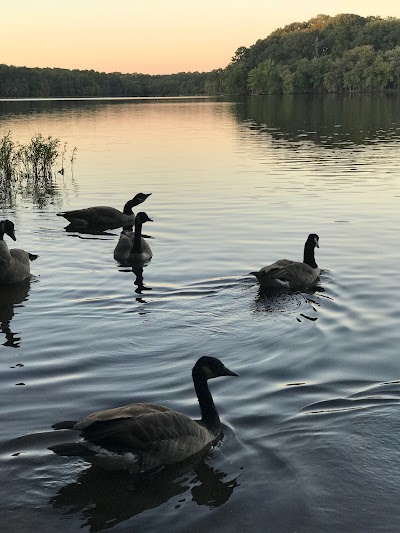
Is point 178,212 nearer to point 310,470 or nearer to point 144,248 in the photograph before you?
point 144,248

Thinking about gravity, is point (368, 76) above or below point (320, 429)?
above

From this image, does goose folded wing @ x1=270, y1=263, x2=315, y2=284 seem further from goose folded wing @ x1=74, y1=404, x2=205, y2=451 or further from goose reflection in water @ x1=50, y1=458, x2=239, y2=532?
goose reflection in water @ x1=50, y1=458, x2=239, y2=532

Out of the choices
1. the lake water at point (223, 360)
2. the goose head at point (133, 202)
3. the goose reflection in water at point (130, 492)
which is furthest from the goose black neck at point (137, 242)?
the goose reflection in water at point (130, 492)

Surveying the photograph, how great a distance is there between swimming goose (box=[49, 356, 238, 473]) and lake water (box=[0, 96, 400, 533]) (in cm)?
23

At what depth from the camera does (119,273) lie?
16719 millimetres

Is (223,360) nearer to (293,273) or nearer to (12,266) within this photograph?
(293,273)

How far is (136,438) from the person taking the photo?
7266 millimetres

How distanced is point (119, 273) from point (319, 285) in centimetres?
450

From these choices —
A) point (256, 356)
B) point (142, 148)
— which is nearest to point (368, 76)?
point (142, 148)

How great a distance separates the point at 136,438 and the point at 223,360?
3832 millimetres

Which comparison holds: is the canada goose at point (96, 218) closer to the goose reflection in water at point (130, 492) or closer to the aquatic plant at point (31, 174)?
the aquatic plant at point (31, 174)

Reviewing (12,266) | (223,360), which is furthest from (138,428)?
(12,266)

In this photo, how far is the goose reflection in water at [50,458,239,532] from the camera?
7.07 m

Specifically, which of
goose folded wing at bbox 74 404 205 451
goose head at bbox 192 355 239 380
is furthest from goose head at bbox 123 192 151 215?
goose folded wing at bbox 74 404 205 451
